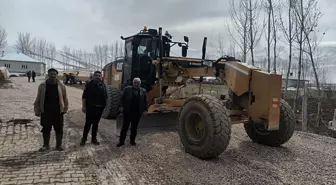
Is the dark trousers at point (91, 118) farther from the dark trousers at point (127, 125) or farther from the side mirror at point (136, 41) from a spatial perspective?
the side mirror at point (136, 41)

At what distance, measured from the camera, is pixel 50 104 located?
628 cm

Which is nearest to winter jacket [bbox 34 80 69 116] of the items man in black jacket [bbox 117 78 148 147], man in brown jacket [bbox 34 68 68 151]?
man in brown jacket [bbox 34 68 68 151]

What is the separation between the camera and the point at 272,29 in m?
19.8

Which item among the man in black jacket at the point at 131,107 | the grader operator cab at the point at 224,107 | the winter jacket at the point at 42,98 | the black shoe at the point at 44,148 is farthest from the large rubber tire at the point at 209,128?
the black shoe at the point at 44,148

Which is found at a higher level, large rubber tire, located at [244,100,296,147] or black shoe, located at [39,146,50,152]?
large rubber tire, located at [244,100,296,147]

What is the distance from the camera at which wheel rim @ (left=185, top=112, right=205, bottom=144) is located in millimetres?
6059

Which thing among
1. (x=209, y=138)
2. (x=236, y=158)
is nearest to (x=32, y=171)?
(x=209, y=138)

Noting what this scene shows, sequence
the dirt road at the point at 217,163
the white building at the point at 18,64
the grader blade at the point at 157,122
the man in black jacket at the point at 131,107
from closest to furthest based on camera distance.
→ the dirt road at the point at 217,163 → the man in black jacket at the point at 131,107 → the grader blade at the point at 157,122 → the white building at the point at 18,64

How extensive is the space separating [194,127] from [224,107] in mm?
865

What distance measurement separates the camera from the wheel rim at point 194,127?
6.06 metres

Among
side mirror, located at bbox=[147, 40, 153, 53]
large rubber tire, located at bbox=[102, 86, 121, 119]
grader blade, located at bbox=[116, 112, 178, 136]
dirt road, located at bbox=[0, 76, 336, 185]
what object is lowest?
dirt road, located at bbox=[0, 76, 336, 185]

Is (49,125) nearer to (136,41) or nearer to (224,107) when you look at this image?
(224,107)

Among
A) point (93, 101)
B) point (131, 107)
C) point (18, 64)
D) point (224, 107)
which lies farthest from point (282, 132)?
point (18, 64)

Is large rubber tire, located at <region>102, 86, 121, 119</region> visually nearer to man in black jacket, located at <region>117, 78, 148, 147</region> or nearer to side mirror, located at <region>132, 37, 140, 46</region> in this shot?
side mirror, located at <region>132, 37, 140, 46</region>
